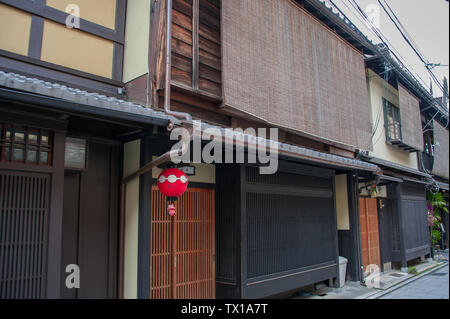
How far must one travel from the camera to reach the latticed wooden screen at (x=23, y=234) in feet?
14.5

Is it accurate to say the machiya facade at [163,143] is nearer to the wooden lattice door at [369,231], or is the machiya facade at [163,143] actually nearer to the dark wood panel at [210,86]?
the dark wood panel at [210,86]

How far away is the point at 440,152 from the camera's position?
65.3 feet

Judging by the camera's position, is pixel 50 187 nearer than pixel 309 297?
Yes

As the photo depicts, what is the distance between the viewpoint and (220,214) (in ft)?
25.9

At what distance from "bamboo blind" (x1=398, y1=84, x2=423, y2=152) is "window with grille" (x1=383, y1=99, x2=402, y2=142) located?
0.31 metres

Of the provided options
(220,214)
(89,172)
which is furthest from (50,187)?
(220,214)

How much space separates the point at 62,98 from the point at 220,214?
14.9 ft

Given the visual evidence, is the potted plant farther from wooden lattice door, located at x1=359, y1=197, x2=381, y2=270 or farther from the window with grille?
wooden lattice door, located at x1=359, y1=197, x2=381, y2=270

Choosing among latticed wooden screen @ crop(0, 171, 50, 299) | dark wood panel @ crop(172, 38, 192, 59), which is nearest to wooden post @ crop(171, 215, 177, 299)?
latticed wooden screen @ crop(0, 171, 50, 299)

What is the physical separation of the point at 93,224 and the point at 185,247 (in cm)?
206
